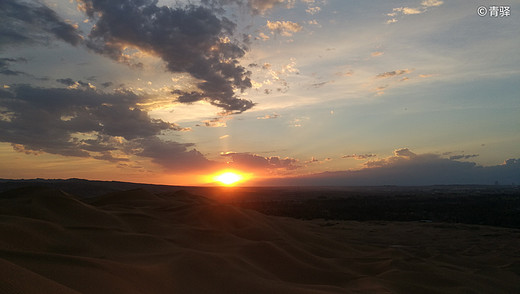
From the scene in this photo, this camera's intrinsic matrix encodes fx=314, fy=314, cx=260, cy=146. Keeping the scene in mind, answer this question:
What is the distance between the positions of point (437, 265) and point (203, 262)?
22.8 ft

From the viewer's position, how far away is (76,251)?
6.98 m

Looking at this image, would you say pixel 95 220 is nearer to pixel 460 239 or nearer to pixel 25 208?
pixel 25 208

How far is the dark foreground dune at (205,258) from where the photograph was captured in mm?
5070

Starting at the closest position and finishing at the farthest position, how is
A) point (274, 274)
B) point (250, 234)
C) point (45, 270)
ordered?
point (45, 270) < point (274, 274) < point (250, 234)

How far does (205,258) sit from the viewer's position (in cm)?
707

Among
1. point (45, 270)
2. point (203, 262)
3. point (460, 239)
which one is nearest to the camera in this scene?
point (45, 270)

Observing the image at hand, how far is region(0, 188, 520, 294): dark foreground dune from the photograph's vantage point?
5.07 metres

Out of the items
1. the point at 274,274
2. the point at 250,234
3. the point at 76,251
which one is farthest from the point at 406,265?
the point at 76,251

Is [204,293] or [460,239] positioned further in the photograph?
[460,239]

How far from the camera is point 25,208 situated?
382 inches

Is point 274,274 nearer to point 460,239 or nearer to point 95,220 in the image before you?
point 95,220

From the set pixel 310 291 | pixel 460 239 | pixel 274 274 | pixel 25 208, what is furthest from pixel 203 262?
pixel 460 239

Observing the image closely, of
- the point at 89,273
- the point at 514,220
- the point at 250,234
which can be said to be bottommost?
the point at 514,220

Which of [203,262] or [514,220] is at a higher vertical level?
[203,262]
